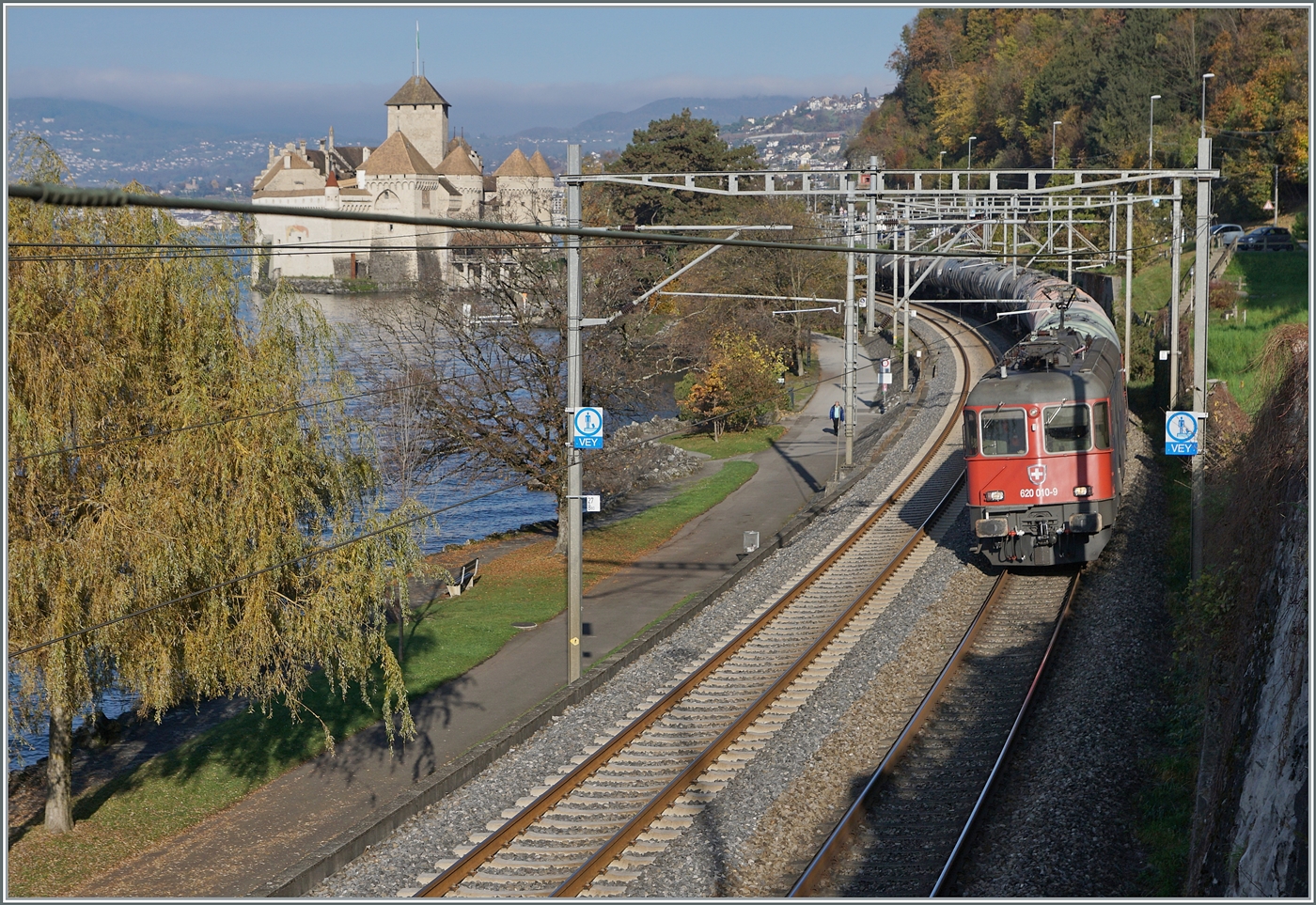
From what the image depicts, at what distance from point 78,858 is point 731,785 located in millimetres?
7996

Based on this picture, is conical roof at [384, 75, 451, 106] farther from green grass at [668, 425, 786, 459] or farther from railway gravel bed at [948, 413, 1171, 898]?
railway gravel bed at [948, 413, 1171, 898]

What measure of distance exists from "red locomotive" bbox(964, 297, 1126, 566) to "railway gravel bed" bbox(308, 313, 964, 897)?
4.02 meters

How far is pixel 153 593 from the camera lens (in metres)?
13.7

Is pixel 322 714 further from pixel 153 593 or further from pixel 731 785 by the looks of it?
pixel 731 785

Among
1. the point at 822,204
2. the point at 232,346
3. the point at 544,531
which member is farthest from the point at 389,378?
the point at 822,204

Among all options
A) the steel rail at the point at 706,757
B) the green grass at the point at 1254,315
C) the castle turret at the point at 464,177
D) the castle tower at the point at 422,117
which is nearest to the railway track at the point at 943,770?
the steel rail at the point at 706,757

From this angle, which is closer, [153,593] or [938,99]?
[153,593]

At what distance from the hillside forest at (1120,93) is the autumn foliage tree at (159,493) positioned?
144ft

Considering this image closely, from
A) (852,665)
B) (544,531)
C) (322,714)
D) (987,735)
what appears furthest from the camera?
(544,531)

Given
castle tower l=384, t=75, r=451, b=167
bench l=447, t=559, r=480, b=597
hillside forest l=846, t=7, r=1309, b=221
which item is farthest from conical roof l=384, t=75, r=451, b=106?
bench l=447, t=559, r=480, b=597

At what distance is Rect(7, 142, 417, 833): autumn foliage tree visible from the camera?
1340cm

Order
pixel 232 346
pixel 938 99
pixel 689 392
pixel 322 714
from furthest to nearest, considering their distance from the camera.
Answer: pixel 938 99 → pixel 689 392 → pixel 322 714 → pixel 232 346

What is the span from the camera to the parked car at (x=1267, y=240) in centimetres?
5084

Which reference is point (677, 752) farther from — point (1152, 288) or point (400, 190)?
point (400, 190)
